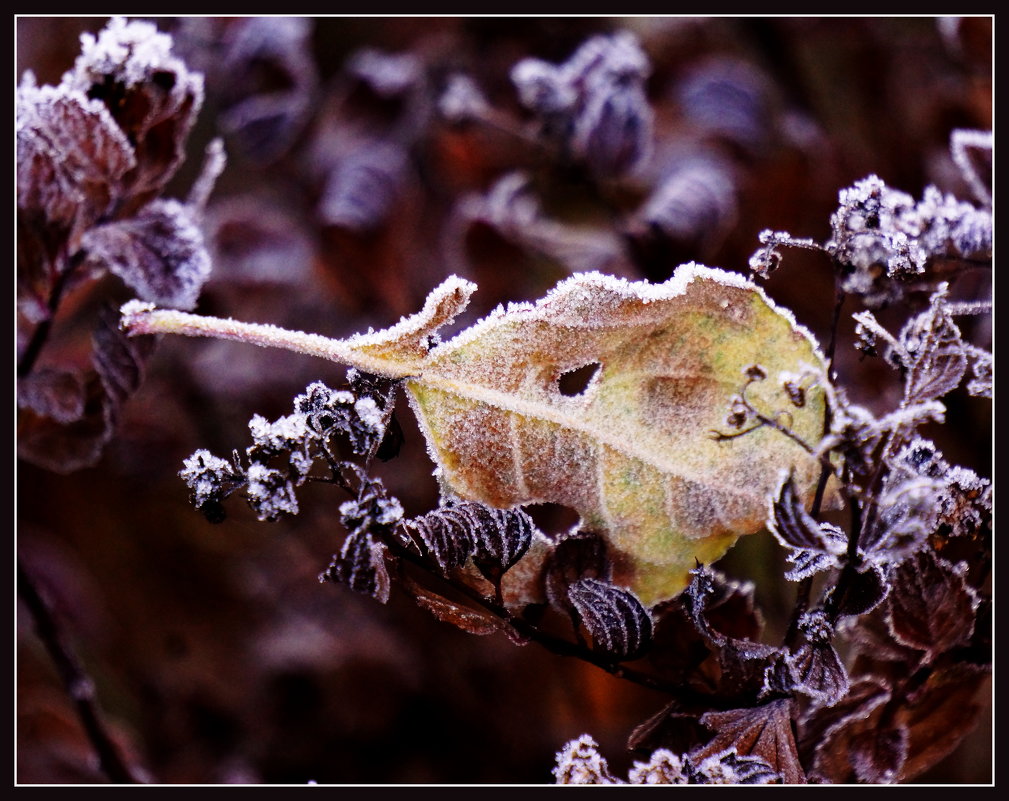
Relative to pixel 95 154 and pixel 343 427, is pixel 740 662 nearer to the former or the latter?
pixel 343 427

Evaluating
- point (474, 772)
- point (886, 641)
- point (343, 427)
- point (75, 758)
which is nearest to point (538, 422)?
point (343, 427)

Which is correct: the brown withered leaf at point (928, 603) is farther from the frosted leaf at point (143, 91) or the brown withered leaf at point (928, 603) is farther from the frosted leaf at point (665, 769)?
the frosted leaf at point (143, 91)

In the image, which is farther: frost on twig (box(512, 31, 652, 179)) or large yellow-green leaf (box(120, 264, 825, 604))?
frost on twig (box(512, 31, 652, 179))

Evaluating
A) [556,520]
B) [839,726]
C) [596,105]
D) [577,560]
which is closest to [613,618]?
[577,560]

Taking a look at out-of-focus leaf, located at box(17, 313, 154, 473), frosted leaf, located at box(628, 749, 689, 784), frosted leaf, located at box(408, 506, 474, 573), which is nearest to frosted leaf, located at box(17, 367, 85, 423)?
out-of-focus leaf, located at box(17, 313, 154, 473)

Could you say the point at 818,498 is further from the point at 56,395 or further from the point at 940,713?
the point at 56,395

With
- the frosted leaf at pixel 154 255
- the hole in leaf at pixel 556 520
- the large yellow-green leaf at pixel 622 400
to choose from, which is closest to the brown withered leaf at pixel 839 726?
the large yellow-green leaf at pixel 622 400

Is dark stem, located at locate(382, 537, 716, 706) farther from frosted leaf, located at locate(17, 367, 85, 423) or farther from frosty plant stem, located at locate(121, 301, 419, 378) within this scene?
frosted leaf, located at locate(17, 367, 85, 423)
